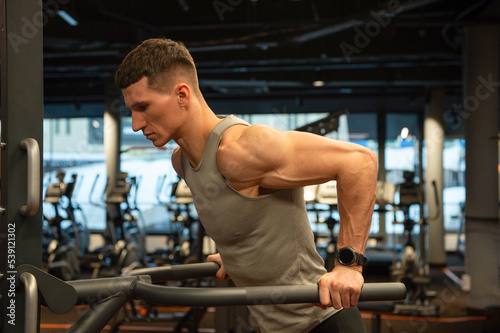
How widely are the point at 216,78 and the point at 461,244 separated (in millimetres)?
6454

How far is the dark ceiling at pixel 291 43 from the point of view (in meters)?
6.29

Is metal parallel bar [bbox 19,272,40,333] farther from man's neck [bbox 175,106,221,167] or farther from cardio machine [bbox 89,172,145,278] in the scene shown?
cardio machine [bbox 89,172,145,278]

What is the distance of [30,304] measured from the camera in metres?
1.27

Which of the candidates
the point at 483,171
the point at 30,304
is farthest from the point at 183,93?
the point at 483,171

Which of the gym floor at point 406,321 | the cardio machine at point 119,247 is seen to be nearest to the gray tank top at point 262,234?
the gym floor at point 406,321

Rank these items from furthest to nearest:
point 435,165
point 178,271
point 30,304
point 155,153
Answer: point 155,153 → point 435,165 → point 178,271 → point 30,304

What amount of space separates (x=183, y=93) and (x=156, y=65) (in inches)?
4.6

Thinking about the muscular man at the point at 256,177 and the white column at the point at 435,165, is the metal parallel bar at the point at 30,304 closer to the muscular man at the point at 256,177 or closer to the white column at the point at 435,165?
the muscular man at the point at 256,177

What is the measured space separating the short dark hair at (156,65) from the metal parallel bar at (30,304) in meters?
0.61

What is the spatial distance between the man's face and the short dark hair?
0.8 inches

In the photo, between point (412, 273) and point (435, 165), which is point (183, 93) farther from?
point (435, 165)

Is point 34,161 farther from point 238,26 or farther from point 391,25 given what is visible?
point 238,26

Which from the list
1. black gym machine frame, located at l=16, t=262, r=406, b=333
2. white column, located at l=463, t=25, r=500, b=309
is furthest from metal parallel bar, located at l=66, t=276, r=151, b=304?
white column, located at l=463, t=25, r=500, b=309

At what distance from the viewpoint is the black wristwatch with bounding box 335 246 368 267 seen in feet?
4.62
